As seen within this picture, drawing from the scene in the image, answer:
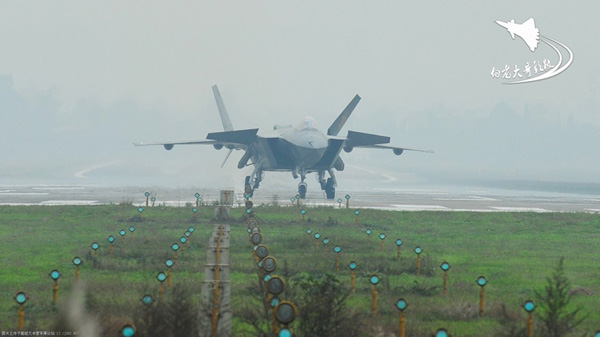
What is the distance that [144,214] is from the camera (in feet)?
126

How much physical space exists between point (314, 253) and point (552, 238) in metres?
11.7

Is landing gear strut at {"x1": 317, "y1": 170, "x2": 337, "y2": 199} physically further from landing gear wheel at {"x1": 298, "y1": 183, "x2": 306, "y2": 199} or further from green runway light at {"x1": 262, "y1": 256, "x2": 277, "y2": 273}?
green runway light at {"x1": 262, "y1": 256, "x2": 277, "y2": 273}

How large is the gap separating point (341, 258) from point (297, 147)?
28.2m

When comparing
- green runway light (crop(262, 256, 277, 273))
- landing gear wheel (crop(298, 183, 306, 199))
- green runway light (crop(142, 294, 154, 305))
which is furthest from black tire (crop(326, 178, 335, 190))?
green runway light (crop(142, 294, 154, 305))

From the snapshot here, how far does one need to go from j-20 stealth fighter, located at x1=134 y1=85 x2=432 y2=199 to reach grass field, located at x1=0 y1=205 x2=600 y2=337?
9.42m

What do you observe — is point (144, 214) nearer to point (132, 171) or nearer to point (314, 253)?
point (314, 253)

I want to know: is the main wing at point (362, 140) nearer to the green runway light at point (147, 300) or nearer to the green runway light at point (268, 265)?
the green runway light at point (268, 265)

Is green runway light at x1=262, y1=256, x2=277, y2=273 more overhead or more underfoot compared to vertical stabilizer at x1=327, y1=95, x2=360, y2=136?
more underfoot

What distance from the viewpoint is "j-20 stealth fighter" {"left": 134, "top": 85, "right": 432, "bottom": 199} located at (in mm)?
51062

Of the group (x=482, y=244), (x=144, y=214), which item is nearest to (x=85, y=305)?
(x=482, y=244)

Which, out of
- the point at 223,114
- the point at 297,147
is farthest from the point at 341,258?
the point at 223,114

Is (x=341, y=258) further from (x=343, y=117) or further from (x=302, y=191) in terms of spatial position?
(x=343, y=117)

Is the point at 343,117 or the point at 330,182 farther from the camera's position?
the point at 343,117

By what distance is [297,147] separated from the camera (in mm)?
51344
